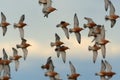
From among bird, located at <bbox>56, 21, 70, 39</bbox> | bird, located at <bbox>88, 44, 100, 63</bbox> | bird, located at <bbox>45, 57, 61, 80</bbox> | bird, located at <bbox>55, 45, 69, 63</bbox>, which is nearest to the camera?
bird, located at <bbox>45, 57, 61, 80</bbox>

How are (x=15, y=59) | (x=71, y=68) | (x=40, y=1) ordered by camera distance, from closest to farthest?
(x=40, y=1), (x=71, y=68), (x=15, y=59)

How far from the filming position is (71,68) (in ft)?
162

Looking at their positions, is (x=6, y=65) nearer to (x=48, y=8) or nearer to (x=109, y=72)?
(x=48, y=8)

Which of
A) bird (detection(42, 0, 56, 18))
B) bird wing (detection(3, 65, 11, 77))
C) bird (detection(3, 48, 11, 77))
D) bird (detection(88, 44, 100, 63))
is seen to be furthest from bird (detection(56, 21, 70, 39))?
bird wing (detection(3, 65, 11, 77))

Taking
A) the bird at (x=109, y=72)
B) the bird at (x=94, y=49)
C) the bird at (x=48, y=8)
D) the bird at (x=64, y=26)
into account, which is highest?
the bird at (x=48, y=8)

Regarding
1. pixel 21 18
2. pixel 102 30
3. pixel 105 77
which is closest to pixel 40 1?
pixel 21 18

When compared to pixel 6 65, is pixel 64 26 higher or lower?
higher

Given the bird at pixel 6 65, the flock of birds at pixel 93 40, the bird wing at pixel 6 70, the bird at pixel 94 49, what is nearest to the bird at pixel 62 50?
the flock of birds at pixel 93 40

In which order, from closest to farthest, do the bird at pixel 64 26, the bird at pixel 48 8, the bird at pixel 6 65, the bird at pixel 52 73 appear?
the bird at pixel 48 8 < the bird at pixel 52 73 < the bird at pixel 6 65 < the bird at pixel 64 26

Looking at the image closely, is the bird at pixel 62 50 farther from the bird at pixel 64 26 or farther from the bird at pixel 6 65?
the bird at pixel 6 65

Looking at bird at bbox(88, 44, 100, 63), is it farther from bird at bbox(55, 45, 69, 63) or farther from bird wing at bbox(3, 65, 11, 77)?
bird wing at bbox(3, 65, 11, 77)

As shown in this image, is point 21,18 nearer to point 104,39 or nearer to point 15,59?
point 15,59

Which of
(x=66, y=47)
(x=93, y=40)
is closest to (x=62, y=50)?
(x=66, y=47)

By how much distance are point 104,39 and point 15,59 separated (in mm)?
11357
